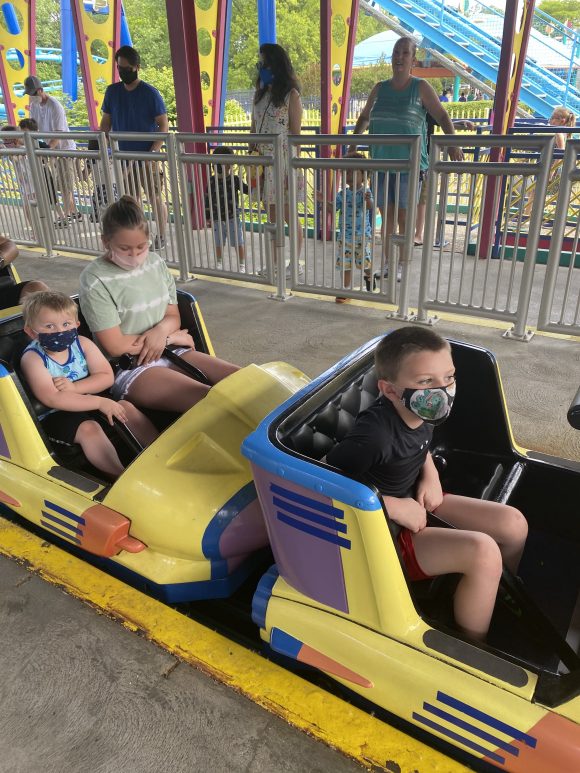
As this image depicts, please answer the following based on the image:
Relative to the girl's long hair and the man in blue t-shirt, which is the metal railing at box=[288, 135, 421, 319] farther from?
the man in blue t-shirt

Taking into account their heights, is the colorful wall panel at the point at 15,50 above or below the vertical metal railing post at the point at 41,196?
above

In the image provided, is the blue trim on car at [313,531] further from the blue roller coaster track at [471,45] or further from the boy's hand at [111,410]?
the blue roller coaster track at [471,45]

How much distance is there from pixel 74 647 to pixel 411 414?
121cm

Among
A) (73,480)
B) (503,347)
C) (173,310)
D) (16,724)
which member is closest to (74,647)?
(16,724)

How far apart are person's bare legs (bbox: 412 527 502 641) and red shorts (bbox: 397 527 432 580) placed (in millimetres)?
29

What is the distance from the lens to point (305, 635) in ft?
5.27

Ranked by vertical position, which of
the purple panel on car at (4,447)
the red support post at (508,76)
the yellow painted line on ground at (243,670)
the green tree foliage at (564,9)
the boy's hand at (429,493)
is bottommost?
the yellow painted line on ground at (243,670)

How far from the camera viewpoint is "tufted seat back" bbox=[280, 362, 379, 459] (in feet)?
5.61

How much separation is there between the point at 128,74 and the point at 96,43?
654 cm

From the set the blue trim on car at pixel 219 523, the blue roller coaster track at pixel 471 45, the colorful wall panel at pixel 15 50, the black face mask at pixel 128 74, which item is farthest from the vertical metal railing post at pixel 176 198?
the blue roller coaster track at pixel 471 45

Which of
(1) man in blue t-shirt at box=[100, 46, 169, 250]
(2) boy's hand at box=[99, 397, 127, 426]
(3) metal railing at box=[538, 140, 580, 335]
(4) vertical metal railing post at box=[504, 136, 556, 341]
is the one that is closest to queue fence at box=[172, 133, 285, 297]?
(1) man in blue t-shirt at box=[100, 46, 169, 250]

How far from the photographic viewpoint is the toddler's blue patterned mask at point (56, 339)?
216cm

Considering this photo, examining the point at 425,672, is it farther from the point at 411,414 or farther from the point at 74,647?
the point at 74,647

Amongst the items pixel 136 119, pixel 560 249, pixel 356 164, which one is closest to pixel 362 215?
pixel 356 164
